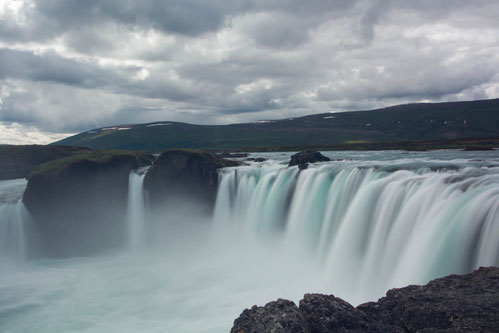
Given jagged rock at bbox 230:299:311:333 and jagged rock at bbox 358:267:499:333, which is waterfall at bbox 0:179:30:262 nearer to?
jagged rock at bbox 230:299:311:333

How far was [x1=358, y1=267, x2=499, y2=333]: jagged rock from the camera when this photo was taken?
25.7 feet

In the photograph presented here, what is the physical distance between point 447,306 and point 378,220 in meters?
11.4

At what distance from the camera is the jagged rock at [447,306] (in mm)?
7828

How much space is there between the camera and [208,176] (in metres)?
36.0

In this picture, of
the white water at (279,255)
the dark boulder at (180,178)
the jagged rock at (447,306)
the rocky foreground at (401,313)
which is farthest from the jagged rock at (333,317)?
the dark boulder at (180,178)

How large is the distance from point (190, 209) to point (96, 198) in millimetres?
9797

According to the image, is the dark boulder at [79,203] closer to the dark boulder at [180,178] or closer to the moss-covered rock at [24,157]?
the dark boulder at [180,178]

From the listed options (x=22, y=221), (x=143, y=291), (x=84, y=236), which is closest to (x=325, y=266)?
(x=143, y=291)

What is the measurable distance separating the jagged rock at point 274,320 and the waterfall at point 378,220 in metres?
8.19

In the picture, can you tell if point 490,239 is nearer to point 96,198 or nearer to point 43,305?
point 43,305

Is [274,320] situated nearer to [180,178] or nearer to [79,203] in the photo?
[180,178]

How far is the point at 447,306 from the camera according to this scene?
8500mm

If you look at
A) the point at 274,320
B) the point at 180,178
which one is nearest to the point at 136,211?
the point at 180,178

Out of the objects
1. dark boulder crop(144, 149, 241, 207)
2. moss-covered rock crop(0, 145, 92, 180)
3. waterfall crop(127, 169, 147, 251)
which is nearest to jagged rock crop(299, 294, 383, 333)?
dark boulder crop(144, 149, 241, 207)
